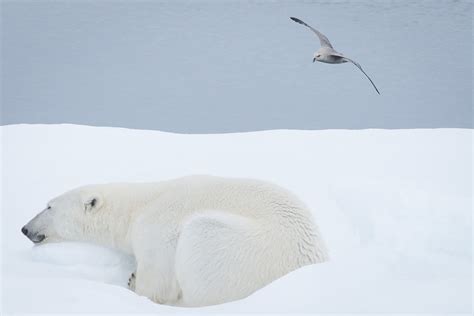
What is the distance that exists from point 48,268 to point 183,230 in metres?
0.73

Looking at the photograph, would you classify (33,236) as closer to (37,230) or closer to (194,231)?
(37,230)

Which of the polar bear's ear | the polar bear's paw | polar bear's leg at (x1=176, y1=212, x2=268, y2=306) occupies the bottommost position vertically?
the polar bear's paw

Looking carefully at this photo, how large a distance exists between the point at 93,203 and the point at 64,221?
206mm

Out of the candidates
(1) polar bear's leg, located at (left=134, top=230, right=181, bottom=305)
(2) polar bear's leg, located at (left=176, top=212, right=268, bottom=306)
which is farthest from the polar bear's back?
(1) polar bear's leg, located at (left=134, top=230, right=181, bottom=305)

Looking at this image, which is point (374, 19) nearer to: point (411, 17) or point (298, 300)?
point (411, 17)

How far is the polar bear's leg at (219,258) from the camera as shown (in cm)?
249

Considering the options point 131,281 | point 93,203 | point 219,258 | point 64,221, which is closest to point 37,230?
point 64,221

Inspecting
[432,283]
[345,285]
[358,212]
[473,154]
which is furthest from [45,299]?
[473,154]

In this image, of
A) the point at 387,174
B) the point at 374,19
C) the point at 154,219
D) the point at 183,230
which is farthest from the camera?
the point at 374,19

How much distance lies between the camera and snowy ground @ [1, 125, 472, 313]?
190 centimetres

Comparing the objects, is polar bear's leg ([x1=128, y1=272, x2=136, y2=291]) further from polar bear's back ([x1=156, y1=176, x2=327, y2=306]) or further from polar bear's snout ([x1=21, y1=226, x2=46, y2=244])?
polar bear's snout ([x1=21, y1=226, x2=46, y2=244])

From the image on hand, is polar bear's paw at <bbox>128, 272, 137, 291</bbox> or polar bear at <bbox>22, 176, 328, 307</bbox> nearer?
polar bear at <bbox>22, 176, 328, 307</bbox>

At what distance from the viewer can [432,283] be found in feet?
6.05

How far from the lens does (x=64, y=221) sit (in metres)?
3.19
